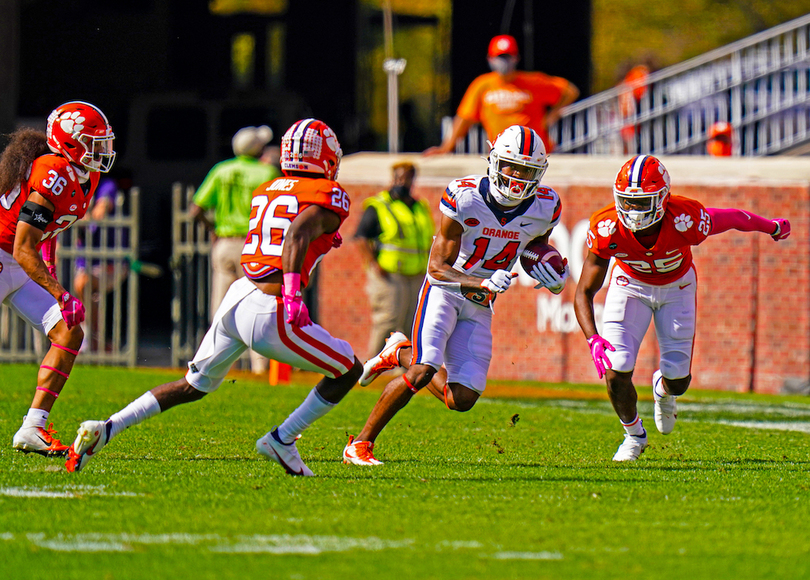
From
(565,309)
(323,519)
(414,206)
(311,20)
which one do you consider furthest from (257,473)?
(311,20)

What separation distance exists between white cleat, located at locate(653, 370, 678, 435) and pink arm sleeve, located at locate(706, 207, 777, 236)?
0.97 metres

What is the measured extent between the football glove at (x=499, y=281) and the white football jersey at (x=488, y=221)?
0.40 metres

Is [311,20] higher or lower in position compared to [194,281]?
higher

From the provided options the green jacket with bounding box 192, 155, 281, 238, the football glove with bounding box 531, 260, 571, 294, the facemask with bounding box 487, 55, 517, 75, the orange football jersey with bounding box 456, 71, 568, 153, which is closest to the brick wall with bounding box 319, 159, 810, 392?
the orange football jersey with bounding box 456, 71, 568, 153

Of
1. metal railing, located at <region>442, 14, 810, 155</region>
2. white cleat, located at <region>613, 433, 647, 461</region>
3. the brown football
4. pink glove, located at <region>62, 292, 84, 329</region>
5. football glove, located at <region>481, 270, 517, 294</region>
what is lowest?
white cleat, located at <region>613, 433, 647, 461</region>

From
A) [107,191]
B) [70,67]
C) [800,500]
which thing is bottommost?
[800,500]

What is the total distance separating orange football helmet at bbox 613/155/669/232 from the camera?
273 inches

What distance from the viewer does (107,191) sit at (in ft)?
45.0

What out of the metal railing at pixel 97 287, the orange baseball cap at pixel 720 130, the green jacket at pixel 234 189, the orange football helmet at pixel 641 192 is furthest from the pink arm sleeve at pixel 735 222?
the metal railing at pixel 97 287

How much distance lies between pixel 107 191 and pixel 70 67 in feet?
19.1

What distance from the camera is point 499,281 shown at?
6.34m

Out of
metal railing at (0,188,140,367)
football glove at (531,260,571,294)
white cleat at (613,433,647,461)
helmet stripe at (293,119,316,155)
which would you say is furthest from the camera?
metal railing at (0,188,140,367)

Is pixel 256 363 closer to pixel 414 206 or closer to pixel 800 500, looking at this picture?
pixel 414 206

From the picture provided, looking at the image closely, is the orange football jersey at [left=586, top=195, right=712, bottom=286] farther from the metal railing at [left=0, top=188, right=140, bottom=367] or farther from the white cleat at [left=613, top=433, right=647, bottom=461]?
the metal railing at [left=0, top=188, right=140, bottom=367]
